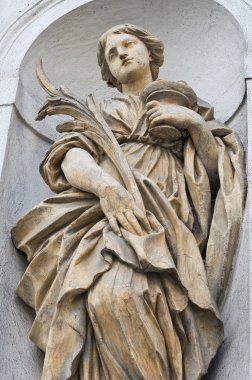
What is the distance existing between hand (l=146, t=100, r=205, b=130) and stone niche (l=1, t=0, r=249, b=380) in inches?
13.1

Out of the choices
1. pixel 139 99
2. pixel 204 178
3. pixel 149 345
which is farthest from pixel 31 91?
pixel 149 345

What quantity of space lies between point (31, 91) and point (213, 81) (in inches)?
35.9

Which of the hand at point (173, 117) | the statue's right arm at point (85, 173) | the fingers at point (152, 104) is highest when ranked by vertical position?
the fingers at point (152, 104)

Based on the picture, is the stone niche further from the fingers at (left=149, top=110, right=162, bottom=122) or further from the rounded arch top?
the fingers at (left=149, top=110, right=162, bottom=122)

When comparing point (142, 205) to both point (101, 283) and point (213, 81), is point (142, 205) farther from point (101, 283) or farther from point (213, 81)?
point (213, 81)

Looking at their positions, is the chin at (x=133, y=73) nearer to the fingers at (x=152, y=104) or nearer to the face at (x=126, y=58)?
the face at (x=126, y=58)

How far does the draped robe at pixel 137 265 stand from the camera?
3771 mm

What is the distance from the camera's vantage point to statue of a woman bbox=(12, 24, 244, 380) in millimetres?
3785

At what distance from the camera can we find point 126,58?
490cm

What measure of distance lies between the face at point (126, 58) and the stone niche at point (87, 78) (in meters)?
0.46

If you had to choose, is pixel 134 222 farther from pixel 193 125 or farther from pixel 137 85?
pixel 137 85

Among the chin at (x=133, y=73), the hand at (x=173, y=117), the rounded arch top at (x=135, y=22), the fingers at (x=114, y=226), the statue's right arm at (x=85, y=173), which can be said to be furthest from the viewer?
the rounded arch top at (x=135, y=22)

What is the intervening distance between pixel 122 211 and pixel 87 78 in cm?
177

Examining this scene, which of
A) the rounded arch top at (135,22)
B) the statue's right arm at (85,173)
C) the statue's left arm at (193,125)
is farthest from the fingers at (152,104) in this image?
the rounded arch top at (135,22)
